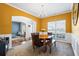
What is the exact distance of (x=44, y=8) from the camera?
176 centimetres

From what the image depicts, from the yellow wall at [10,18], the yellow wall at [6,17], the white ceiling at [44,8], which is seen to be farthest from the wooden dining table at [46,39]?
the yellow wall at [6,17]

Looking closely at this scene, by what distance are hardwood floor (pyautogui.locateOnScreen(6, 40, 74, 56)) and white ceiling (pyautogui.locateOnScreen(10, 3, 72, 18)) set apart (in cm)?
65

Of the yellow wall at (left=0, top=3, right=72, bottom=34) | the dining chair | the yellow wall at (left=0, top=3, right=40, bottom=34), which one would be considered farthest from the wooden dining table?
the yellow wall at (left=0, top=3, right=40, bottom=34)

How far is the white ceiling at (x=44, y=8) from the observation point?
1674mm

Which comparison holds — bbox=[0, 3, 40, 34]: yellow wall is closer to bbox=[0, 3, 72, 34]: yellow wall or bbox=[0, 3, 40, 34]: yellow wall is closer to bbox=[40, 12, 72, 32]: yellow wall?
bbox=[0, 3, 72, 34]: yellow wall

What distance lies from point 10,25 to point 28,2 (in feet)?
1.95

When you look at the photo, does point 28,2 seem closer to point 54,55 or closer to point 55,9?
point 55,9

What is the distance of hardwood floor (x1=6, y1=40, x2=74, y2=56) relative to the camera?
1.64 m

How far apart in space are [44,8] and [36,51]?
35.6 inches

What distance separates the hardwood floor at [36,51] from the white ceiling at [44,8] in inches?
25.5

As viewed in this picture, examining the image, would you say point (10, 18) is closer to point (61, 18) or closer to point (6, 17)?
point (6, 17)

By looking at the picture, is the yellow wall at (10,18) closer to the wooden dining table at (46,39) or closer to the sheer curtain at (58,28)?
the sheer curtain at (58,28)

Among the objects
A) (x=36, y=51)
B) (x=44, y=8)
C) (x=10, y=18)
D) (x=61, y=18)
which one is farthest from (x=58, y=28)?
(x=10, y=18)

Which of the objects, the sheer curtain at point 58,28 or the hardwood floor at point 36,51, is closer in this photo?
the hardwood floor at point 36,51
